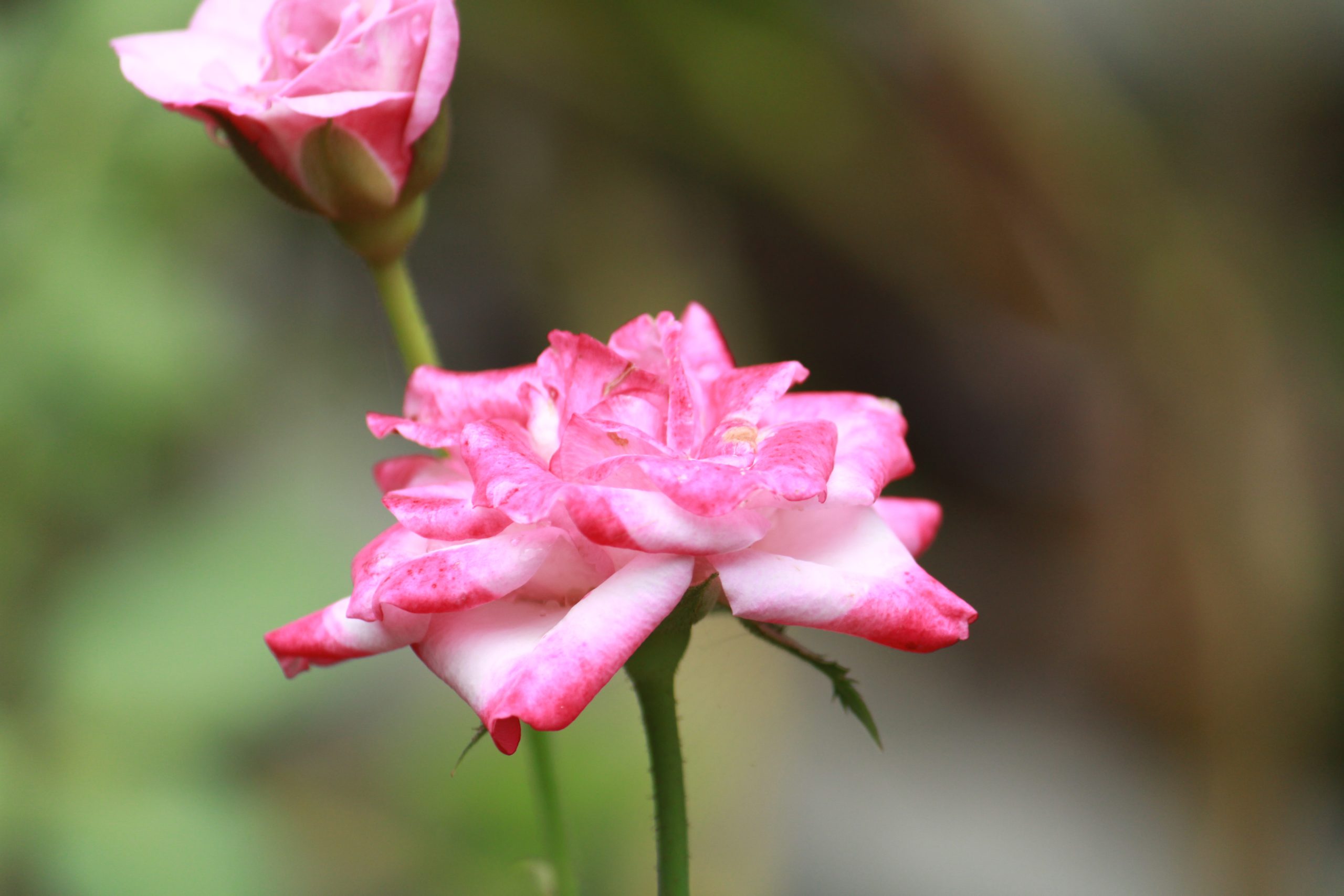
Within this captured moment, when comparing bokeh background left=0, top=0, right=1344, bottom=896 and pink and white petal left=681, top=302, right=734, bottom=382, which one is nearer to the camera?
pink and white petal left=681, top=302, right=734, bottom=382

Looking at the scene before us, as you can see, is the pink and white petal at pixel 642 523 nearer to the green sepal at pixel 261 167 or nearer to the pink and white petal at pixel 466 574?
the pink and white petal at pixel 466 574

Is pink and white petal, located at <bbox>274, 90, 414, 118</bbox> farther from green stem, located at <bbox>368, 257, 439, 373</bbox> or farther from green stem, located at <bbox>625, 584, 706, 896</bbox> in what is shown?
green stem, located at <bbox>625, 584, 706, 896</bbox>

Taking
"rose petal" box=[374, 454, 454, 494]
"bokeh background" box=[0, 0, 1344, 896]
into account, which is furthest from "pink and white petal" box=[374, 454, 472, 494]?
"bokeh background" box=[0, 0, 1344, 896]

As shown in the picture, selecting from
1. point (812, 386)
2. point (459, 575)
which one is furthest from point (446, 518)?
point (812, 386)

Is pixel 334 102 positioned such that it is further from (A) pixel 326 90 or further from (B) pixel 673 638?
(B) pixel 673 638

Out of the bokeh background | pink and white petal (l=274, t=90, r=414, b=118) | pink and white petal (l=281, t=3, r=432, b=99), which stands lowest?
the bokeh background

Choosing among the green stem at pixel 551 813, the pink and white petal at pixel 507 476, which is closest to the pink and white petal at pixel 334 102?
the pink and white petal at pixel 507 476

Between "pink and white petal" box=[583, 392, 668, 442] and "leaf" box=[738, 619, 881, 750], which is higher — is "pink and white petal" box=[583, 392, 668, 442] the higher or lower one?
the higher one
